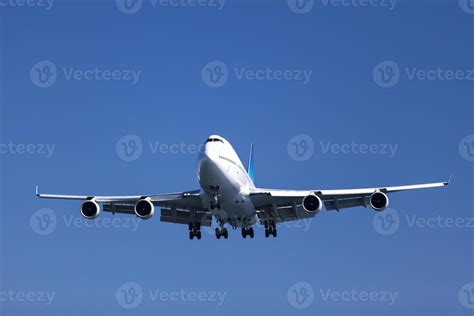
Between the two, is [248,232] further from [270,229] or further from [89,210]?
[89,210]

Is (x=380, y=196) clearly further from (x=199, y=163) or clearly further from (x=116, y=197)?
(x=116, y=197)

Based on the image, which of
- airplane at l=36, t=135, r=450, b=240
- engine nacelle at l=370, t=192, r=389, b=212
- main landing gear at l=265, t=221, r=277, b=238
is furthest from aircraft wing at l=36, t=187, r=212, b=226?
engine nacelle at l=370, t=192, r=389, b=212

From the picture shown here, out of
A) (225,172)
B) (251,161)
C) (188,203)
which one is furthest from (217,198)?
(251,161)

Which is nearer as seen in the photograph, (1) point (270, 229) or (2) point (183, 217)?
(2) point (183, 217)

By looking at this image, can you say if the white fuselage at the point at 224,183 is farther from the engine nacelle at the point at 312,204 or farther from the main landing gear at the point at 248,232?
the engine nacelle at the point at 312,204

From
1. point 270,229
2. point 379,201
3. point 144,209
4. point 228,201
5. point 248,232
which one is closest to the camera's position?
point 228,201

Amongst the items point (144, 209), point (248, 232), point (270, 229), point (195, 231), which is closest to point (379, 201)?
point (270, 229)
